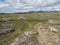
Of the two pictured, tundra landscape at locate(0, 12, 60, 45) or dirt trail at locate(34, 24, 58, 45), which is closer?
dirt trail at locate(34, 24, 58, 45)

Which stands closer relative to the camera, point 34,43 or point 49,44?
point 49,44

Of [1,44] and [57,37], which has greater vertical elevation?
[57,37]

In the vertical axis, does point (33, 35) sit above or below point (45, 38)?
below

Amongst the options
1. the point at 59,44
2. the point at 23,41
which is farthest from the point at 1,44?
the point at 59,44

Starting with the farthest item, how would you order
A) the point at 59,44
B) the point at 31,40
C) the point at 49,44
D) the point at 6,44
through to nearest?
the point at 6,44
the point at 31,40
the point at 49,44
the point at 59,44

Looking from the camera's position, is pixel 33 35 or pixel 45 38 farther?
pixel 33 35

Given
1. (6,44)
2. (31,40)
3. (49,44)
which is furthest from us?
(6,44)

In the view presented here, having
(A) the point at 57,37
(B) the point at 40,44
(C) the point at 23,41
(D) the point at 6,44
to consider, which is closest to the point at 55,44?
(A) the point at 57,37

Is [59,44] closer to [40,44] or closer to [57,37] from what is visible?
[57,37]

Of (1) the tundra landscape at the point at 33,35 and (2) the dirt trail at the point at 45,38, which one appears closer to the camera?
(2) the dirt trail at the point at 45,38
